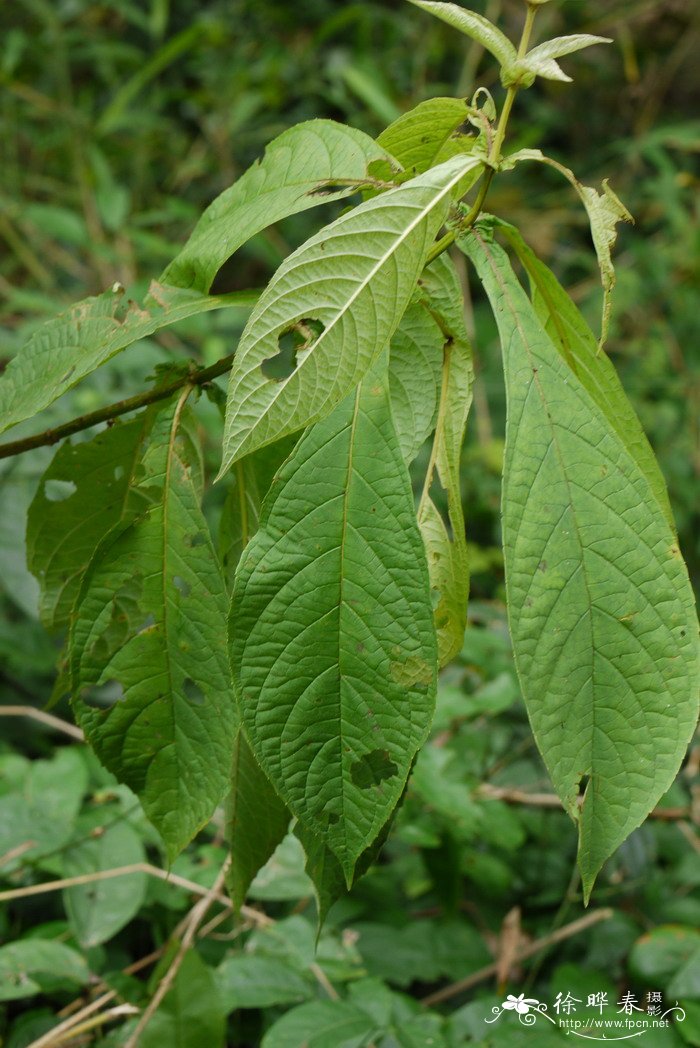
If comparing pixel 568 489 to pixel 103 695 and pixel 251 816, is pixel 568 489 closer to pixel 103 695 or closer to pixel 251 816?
pixel 251 816

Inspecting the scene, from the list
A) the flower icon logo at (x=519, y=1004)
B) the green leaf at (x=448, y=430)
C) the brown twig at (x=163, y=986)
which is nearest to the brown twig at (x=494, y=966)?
the flower icon logo at (x=519, y=1004)

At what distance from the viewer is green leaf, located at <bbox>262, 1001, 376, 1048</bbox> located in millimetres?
756

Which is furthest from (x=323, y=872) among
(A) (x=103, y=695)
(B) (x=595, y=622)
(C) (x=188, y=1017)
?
(A) (x=103, y=695)

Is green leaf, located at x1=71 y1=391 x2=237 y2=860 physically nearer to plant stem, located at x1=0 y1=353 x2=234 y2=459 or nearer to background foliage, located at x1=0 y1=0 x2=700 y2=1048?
plant stem, located at x1=0 y1=353 x2=234 y2=459

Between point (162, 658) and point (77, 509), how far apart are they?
0.51 feet

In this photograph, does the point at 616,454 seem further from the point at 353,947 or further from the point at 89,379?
the point at 89,379

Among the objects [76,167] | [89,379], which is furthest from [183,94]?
[89,379]

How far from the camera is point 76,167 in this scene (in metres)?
2.48

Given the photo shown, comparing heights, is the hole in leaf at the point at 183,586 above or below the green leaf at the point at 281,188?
below

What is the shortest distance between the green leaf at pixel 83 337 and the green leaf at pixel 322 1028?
573 millimetres

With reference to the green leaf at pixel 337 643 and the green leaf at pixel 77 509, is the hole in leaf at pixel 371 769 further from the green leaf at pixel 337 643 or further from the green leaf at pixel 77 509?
the green leaf at pixel 77 509

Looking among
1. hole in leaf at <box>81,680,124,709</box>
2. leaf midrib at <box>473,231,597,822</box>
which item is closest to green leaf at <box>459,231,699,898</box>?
leaf midrib at <box>473,231,597,822</box>

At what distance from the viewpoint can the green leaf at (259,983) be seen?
0.82m

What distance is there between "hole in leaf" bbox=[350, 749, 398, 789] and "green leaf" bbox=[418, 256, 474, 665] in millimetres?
93
